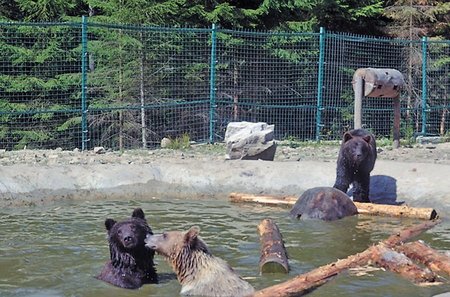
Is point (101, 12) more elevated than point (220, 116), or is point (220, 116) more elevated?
point (101, 12)

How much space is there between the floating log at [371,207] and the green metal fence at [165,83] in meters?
5.65

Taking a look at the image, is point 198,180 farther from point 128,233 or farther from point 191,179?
point 128,233

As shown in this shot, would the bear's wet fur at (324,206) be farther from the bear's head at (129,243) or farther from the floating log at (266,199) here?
the bear's head at (129,243)

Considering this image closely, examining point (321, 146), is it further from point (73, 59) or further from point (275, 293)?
point (275, 293)

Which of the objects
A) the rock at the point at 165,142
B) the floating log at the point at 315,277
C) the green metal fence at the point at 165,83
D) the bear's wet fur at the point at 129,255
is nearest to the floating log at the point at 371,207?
the floating log at the point at 315,277

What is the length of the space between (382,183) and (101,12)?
1360 cm

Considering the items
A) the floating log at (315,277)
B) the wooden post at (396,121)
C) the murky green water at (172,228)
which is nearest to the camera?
the floating log at (315,277)

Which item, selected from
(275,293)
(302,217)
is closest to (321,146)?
(302,217)

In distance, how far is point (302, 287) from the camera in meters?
5.93

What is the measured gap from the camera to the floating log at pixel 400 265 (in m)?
6.51

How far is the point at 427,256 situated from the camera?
7059 mm

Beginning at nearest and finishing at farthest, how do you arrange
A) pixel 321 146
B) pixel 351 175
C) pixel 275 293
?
pixel 275 293
pixel 351 175
pixel 321 146

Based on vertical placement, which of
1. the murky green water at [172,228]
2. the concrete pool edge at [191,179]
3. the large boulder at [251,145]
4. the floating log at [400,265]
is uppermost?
the large boulder at [251,145]

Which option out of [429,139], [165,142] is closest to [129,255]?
[165,142]
